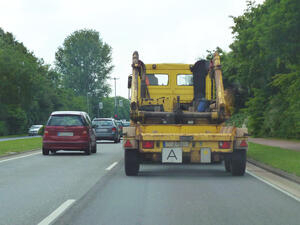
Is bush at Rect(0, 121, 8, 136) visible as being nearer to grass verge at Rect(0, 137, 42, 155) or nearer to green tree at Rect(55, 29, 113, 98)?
grass verge at Rect(0, 137, 42, 155)

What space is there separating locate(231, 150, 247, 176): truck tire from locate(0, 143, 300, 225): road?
0.68 feet

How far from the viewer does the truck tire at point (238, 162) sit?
12117mm

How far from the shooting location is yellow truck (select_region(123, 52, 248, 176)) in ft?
38.5

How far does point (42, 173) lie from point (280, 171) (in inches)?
230

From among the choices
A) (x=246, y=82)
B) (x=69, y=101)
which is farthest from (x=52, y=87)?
(x=246, y=82)

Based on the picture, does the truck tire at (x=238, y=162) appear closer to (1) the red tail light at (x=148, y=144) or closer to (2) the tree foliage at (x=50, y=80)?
(1) the red tail light at (x=148, y=144)

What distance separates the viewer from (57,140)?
66.1ft

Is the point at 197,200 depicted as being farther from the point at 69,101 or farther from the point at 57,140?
the point at 69,101

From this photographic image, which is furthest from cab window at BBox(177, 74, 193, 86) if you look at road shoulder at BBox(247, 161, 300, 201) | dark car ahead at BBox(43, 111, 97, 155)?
dark car ahead at BBox(43, 111, 97, 155)

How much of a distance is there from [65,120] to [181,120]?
26.8 feet

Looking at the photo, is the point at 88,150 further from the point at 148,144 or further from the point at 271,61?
the point at 271,61

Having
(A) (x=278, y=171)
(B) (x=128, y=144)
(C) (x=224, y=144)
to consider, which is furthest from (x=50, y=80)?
(C) (x=224, y=144)

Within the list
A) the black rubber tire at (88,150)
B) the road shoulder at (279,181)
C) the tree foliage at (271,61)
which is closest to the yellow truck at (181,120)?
the road shoulder at (279,181)

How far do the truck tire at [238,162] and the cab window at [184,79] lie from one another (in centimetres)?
401
